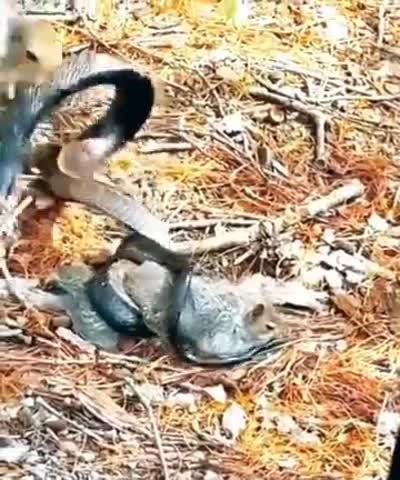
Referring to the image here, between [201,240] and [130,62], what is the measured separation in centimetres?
16

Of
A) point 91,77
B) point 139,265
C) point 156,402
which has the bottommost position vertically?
point 156,402

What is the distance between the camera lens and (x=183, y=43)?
1029 millimetres

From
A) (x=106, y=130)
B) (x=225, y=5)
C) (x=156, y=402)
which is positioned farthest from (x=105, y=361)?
(x=225, y=5)

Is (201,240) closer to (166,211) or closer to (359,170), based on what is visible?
(166,211)

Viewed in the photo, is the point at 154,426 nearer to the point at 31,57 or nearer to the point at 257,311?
the point at 257,311

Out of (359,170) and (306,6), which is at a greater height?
(306,6)

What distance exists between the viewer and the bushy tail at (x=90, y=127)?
101 centimetres

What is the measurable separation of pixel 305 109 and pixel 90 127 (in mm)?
187

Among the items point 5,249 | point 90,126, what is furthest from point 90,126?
point 5,249

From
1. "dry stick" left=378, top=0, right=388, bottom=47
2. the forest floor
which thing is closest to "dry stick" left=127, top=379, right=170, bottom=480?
the forest floor

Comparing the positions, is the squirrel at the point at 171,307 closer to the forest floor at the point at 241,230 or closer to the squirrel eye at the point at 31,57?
the forest floor at the point at 241,230

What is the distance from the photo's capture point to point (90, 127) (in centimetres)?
102

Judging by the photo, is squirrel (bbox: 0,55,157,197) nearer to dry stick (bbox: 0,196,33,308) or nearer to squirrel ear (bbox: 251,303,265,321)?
dry stick (bbox: 0,196,33,308)

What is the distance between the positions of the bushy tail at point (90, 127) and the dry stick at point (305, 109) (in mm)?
94
